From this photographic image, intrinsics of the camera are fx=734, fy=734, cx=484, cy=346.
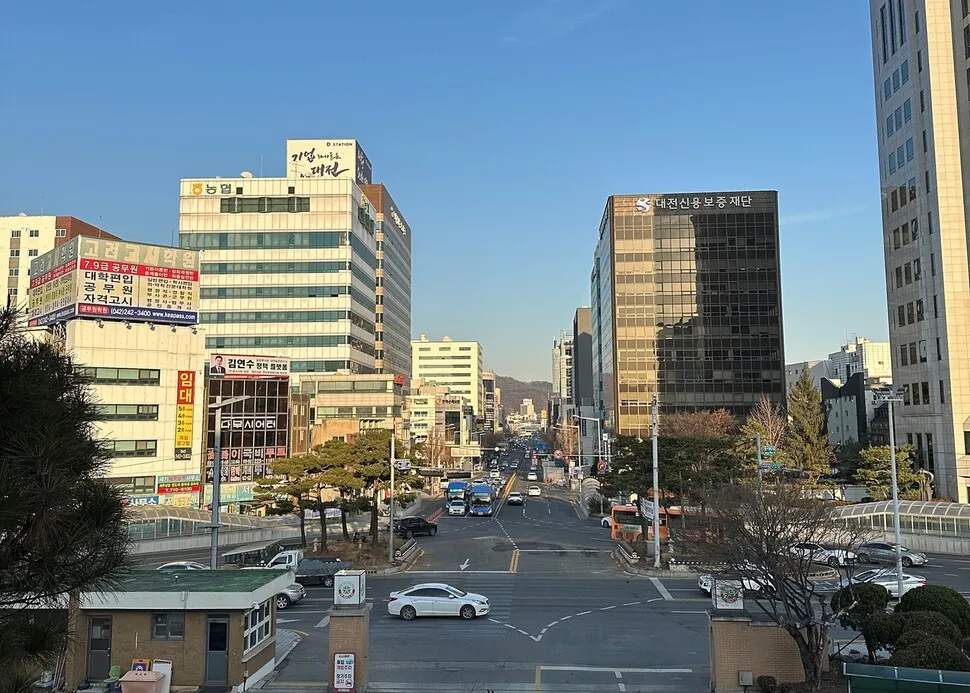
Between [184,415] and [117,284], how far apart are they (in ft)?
40.8

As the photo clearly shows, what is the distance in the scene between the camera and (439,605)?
2770 cm

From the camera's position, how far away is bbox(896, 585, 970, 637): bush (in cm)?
1820

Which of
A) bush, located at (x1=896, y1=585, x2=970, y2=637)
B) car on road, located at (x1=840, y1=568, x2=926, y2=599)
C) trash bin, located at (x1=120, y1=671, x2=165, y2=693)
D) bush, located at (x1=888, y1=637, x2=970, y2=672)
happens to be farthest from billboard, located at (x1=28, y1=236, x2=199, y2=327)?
bush, located at (x1=888, y1=637, x2=970, y2=672)

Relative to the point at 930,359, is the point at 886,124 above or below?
above

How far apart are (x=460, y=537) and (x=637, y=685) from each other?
118 feet

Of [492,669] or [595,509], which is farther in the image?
[595,509]

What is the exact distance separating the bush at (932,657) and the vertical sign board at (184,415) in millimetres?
59099

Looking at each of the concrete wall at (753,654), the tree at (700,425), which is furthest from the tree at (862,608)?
the tree at (700,425)

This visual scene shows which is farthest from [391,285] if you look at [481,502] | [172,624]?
[172,624]

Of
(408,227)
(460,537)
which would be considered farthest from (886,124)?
(408,227)

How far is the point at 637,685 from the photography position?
1941cm

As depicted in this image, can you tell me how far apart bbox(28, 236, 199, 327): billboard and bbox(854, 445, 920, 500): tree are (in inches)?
2303

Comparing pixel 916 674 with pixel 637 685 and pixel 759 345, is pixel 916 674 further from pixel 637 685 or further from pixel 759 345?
pixel 759 345

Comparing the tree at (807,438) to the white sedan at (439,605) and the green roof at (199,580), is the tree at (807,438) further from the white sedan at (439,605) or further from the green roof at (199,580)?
the green roof at (199,580)
